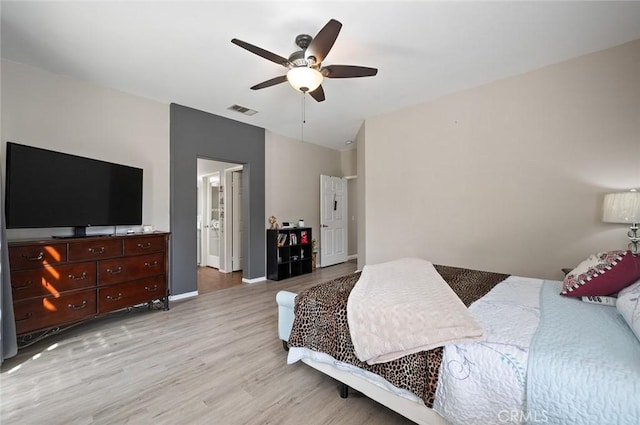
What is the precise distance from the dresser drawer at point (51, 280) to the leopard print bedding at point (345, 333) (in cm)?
216

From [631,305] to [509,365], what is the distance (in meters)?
0.81

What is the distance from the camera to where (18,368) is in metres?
2.13

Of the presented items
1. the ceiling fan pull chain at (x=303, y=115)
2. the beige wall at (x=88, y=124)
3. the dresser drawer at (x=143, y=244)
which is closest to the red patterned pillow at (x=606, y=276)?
the ceiling fan pull chain at (x=303, y=115)

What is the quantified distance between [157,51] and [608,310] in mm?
3914

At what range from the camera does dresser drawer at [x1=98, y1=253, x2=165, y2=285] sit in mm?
2778

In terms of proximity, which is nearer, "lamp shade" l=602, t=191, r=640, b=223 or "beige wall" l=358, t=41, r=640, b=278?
"lamp shade" l=602, t=191, r=640, b=223

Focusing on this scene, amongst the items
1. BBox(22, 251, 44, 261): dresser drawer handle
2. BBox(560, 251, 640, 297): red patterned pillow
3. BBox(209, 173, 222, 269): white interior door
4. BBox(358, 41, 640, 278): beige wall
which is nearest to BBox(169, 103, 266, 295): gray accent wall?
BBox(209, 173, 222, 269): white interior door

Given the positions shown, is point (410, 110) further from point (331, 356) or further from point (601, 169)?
point (331, 356)

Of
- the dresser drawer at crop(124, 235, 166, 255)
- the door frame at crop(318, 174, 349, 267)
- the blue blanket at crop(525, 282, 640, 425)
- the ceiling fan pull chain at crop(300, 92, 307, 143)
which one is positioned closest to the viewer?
the blue blanket at crop(525, 282, 640, 425)

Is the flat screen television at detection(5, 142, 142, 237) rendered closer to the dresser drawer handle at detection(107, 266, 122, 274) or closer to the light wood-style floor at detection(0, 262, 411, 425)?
the dresser drawer handle at detection(107, 266, 122, 274)

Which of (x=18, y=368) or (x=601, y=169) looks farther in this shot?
(x=601, y=169)

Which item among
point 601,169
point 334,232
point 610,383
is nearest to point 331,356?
point 610,383

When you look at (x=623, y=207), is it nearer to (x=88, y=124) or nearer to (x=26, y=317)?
(x=26, y=317)

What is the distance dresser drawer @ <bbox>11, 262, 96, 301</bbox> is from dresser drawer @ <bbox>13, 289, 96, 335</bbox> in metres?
0.06
